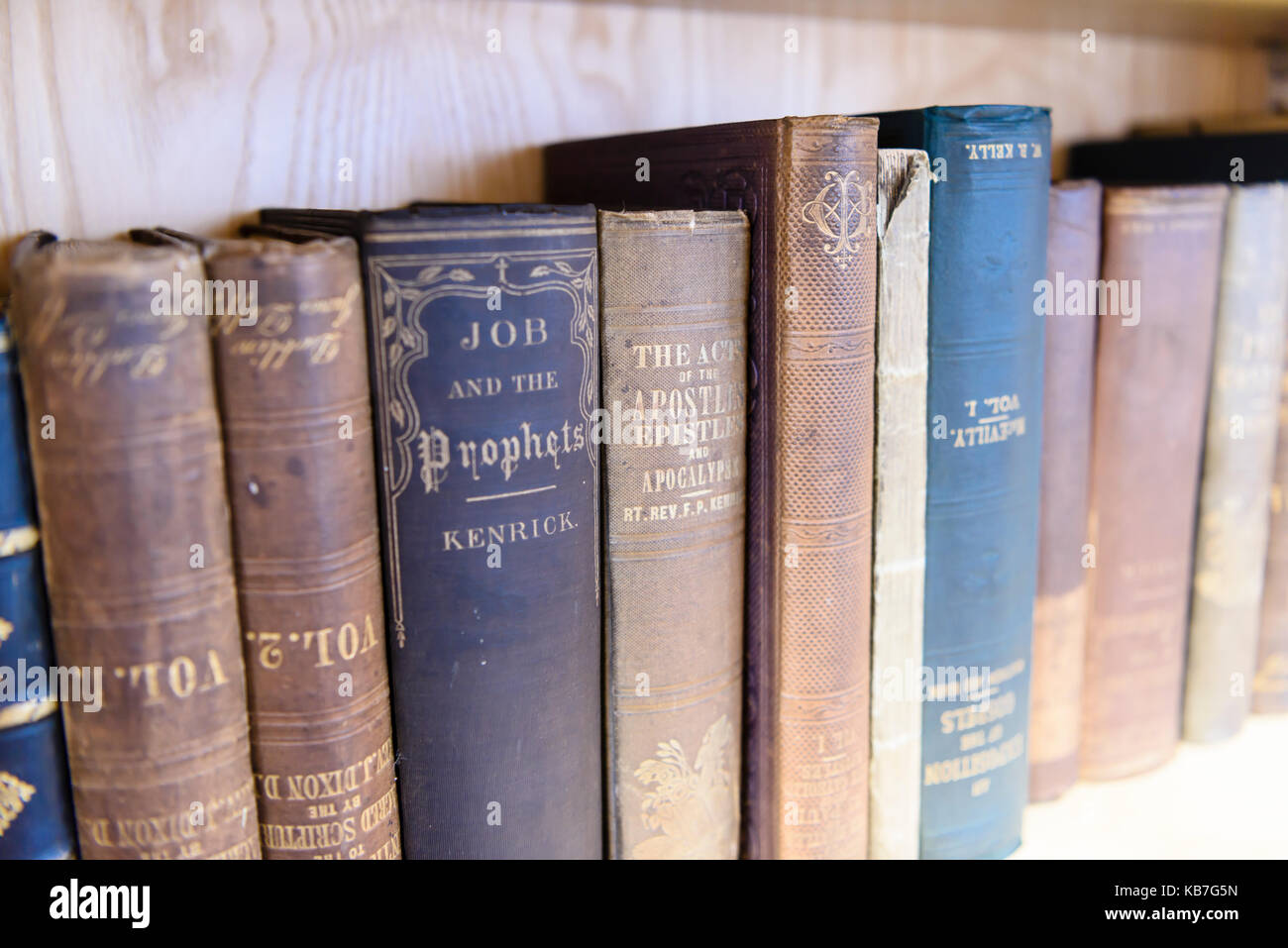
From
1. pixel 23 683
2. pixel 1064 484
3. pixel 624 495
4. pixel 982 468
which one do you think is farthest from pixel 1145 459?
pixel 23 683

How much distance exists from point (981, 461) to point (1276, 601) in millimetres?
384

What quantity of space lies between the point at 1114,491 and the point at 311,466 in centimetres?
54

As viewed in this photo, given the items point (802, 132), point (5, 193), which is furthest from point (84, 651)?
point (802, 132)

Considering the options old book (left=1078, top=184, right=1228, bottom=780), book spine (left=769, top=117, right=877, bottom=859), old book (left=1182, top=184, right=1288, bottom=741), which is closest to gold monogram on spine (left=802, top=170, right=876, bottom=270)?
book spine (left=769, top=117, right=877, bottom=859)

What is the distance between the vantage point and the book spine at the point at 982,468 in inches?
22.8

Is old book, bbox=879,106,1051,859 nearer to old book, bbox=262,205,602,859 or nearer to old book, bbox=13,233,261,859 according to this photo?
old book, bbox=262,205,602,859

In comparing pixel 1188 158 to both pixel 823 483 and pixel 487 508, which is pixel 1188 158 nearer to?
pixel 823 483

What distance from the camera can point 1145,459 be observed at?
0.71 meters

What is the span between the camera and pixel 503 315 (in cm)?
49

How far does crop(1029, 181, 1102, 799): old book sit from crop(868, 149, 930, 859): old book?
0.34 ft

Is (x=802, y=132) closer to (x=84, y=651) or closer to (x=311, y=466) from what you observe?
(x=311, y=466)

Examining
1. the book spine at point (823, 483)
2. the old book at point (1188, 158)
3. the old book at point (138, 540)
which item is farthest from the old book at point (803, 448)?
the old book at point (1188, 158)

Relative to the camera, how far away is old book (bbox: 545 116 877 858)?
1.75 ft

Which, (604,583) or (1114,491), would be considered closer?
(604,583)
